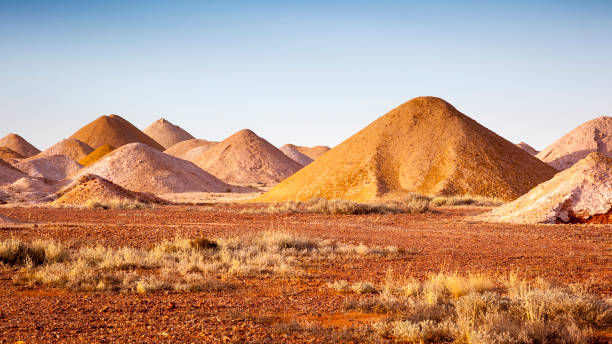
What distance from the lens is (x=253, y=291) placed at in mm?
8453

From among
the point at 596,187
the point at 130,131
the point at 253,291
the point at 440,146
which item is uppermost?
the point at 130,131

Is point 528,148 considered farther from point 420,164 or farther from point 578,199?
point 578,199

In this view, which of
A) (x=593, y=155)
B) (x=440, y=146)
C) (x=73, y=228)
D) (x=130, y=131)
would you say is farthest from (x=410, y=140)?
(x=130, y=131)

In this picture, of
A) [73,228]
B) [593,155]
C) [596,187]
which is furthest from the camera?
[593,155]

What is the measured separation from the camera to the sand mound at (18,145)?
144 m

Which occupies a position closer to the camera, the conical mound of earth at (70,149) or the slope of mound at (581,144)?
the slope of mound at (581,144)

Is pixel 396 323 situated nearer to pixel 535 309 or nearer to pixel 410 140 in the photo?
pixel 535 309

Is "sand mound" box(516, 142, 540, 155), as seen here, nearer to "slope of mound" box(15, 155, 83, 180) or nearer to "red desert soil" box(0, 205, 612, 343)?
"slope of mound" box(15, 155, 83, 180)

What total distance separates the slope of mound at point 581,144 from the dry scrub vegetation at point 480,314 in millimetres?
67596

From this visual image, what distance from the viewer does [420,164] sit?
40.9m

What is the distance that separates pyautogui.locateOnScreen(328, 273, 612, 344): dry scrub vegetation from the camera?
5.51 meters

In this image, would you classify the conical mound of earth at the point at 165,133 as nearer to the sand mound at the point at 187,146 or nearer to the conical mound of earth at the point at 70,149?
the sand mound at the point at 187,146

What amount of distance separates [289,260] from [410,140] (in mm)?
33882

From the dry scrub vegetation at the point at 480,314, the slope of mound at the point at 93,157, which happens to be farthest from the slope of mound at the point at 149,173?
the dry scrub vegetation at the point at 480,314
